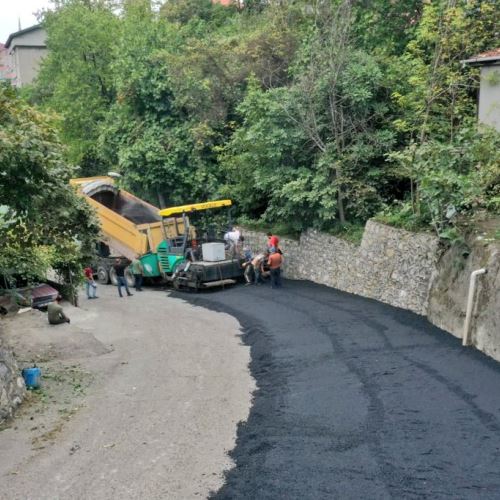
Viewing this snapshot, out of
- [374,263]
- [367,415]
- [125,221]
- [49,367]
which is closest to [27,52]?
[125,221]

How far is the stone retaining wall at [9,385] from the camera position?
1058cm

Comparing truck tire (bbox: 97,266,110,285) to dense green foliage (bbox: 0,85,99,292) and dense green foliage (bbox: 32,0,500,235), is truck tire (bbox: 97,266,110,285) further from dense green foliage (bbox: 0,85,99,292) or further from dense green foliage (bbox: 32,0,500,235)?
dense green foliage (bbox: 0,85,99,292)

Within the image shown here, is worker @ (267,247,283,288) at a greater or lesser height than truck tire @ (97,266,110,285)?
greater

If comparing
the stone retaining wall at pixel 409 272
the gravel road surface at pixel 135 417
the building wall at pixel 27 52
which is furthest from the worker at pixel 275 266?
the building wall at pixel 27 52

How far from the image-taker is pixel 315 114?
2125cm

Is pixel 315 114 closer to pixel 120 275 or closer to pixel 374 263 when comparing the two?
pixel 374 263

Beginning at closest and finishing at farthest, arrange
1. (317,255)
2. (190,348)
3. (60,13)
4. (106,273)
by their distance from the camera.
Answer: (190,348) → (317,255) → (106,273) → (60,13)

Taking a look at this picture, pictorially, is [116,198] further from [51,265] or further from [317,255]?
[317,255]

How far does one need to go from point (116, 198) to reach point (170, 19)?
17.9m

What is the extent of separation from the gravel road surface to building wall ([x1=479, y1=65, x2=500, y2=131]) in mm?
8978

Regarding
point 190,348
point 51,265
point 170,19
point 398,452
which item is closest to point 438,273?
point 190,348

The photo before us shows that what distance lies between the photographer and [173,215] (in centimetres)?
2369

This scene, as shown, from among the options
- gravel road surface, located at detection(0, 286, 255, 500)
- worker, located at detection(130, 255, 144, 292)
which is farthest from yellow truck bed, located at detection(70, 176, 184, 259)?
gravel road surface, located at detection(0, 286, 255, 500)

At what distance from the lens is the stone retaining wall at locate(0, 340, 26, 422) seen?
34.7 feet
